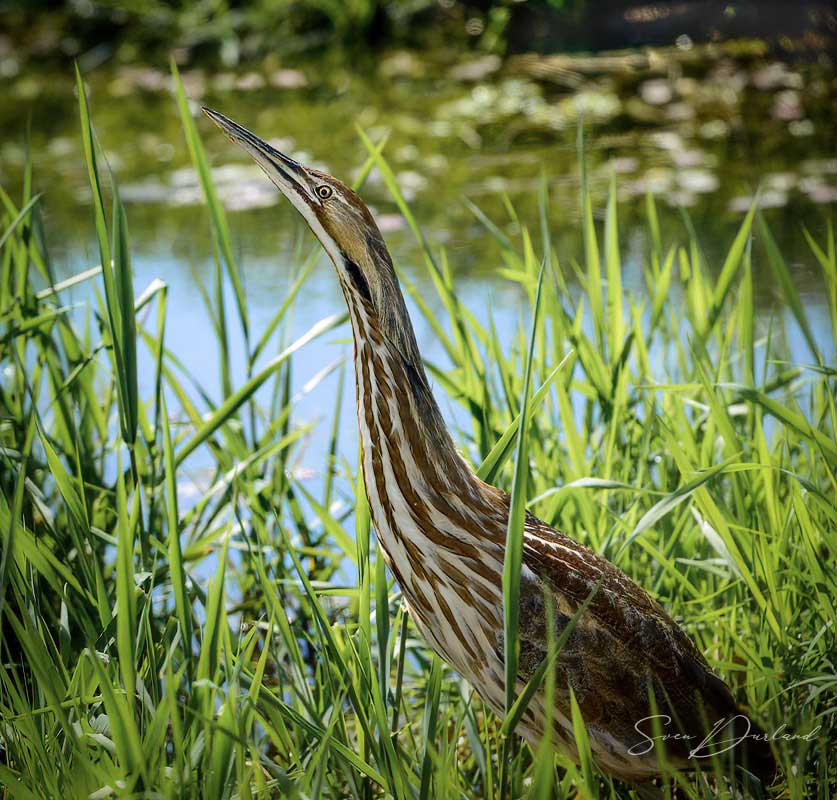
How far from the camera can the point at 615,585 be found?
111 centimetres

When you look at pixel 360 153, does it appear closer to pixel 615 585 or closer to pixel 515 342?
pixel 515 342

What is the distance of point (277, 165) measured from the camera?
1.07 m

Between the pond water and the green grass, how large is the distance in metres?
0.78

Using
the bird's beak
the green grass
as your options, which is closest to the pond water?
the green grass

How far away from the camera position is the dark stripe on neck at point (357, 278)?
3.38 feet

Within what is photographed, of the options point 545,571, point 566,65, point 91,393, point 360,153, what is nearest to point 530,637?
point 545,571

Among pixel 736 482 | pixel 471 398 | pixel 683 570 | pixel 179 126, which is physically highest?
pixel 179 126

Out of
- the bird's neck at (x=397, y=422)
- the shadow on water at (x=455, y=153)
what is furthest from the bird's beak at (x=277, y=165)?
the shadow on water at (x=455, y=153)

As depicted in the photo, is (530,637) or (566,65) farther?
(566,65)

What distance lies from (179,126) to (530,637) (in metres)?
2.96

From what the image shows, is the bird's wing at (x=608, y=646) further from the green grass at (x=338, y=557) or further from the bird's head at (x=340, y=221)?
the bird's head at (x=340, y=221)

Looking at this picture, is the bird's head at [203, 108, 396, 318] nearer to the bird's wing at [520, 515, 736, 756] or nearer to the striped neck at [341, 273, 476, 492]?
the striped neck at [341, 273, 476, 492]

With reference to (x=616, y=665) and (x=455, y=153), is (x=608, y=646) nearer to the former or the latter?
(x=616, y=665)

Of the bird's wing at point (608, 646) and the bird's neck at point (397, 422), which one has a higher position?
the bird's neck at point (397, 422)
